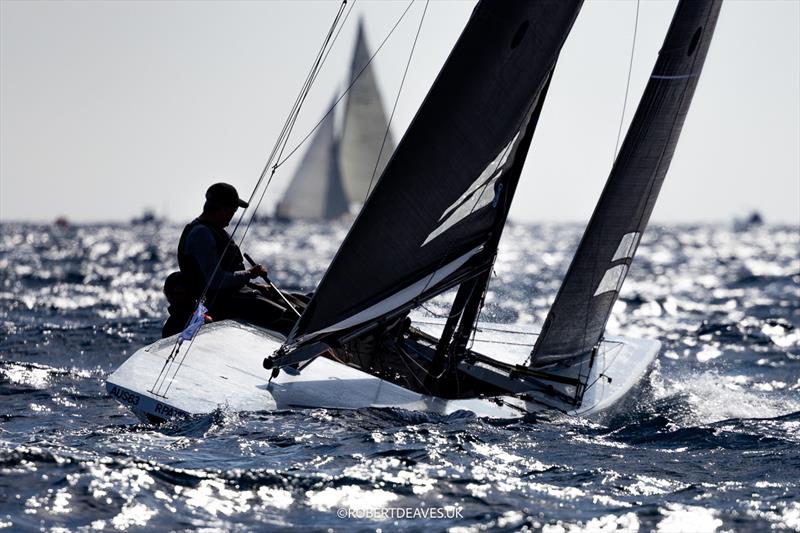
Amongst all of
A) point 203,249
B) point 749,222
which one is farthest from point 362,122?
point 749,222

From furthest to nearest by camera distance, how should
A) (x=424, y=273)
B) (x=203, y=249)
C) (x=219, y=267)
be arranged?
(x=219, y=267) < (x=203, y=249) < (x=424, y=273)

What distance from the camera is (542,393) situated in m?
7.66

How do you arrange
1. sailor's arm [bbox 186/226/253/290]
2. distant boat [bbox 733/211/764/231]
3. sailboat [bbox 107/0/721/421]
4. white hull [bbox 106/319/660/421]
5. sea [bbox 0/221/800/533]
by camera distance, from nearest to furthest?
sea [bbox 0/221/800/533] < white hull [bbox 106/319/660/421] < sailboat [bbox 107/0/721/421] < sailor's arm [bbox 186/226/253/290] < distant boat [bbox 733/211/764/231]

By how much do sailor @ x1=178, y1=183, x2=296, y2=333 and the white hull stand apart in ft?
0.67

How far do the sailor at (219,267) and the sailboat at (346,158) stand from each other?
123ft

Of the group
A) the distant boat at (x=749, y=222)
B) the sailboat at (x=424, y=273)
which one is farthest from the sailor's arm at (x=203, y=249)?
the distant boat at (x=749, y=222)

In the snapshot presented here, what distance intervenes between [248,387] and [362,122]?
148ft

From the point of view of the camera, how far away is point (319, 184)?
2544 inches

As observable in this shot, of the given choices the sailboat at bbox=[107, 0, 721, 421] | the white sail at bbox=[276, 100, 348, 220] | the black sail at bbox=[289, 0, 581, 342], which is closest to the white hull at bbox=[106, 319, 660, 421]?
the sailboat at bbox=[107, 0, 721, 421]

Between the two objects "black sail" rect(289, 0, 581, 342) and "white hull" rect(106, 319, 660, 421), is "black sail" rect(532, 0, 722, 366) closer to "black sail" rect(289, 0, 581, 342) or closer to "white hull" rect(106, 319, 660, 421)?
"white hull" rect(106, 319, 660, 421)

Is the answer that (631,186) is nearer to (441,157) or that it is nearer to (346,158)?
(441,157)

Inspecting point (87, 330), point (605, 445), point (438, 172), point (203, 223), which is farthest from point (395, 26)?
point (87, 330)

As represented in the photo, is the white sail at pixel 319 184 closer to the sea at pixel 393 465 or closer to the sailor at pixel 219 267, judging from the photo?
the sea at pixel 393 465

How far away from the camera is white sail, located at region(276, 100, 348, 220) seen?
6234 cm
